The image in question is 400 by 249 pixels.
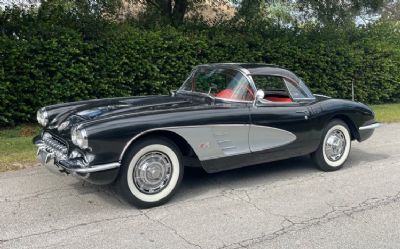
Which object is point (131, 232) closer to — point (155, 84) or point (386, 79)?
point (155, 84)

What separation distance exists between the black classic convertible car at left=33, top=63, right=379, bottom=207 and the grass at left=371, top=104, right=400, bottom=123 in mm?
5095

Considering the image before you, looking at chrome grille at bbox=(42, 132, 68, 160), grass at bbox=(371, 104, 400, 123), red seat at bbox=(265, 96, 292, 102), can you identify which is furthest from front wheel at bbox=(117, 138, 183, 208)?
grass at bbox=(371, 104, 400, 123)

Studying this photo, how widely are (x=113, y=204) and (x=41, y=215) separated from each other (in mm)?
740

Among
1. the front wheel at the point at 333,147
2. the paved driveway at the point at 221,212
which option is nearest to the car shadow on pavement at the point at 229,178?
the paved driveway at the point at 221,212

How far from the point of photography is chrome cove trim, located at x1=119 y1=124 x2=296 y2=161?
5027mm

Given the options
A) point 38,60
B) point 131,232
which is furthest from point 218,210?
point 38,60

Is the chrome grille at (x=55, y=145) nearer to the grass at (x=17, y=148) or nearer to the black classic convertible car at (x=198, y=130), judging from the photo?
the black classic convertible car at (x=198, y=130)

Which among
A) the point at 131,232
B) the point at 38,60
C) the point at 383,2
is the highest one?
the point at 383,2

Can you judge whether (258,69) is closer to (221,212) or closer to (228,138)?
(228,138)

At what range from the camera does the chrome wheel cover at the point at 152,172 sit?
4820mm

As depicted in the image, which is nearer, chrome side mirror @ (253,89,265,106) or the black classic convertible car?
the black classic convertible car

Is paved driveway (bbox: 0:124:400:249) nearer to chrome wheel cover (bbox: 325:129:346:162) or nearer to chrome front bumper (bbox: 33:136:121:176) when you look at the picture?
chrome wheel cover (bbox: 325:129:346:162)

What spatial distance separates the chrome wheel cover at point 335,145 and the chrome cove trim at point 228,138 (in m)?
0.84

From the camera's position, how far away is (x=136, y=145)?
4.75m
